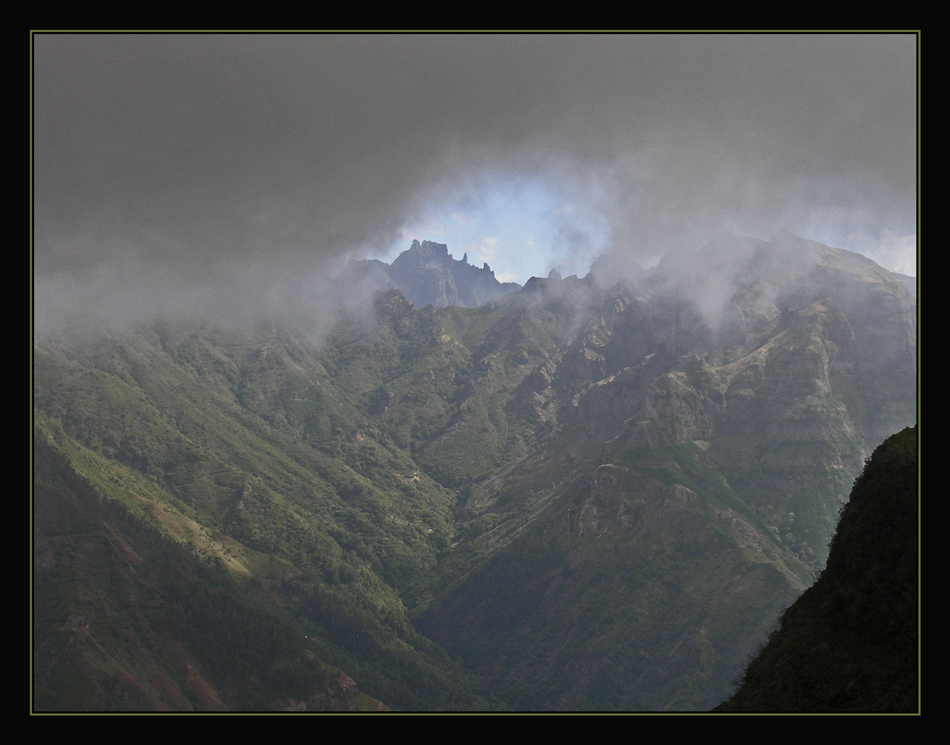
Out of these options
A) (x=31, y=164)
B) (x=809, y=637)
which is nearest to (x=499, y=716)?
(x=809, y=637)

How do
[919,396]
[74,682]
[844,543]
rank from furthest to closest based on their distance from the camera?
1. [74,682]
2. [844,543]
3. [919,396]

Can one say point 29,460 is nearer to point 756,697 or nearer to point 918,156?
point 756,697

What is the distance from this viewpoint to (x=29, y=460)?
7531 cm

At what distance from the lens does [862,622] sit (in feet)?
245

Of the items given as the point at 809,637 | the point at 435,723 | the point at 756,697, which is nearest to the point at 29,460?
the point at 435,723

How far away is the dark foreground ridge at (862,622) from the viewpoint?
6994 centimetres

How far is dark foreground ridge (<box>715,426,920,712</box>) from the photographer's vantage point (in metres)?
69.9

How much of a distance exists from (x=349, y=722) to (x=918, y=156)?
65.8m

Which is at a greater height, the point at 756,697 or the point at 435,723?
the point at 435,723

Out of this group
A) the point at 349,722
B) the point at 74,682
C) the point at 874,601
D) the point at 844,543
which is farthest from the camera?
the point at 74,682

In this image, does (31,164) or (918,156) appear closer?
(918,156)

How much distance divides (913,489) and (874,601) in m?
11.7

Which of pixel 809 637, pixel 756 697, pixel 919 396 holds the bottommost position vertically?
pixel 756 697

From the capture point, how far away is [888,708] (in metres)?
66.6
